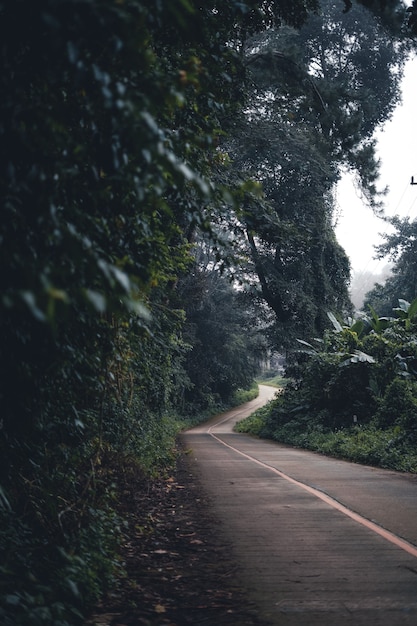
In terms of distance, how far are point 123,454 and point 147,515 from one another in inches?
95.2

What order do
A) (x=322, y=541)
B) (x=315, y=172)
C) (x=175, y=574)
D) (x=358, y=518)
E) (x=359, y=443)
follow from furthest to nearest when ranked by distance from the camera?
(x=315, y=172)
(x=359, y=443)
(x=358, y=518)
(x=322, y=541)
(x=175, y=574)

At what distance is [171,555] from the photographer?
678 centimetres

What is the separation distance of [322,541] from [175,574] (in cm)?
197

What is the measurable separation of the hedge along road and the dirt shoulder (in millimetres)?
186

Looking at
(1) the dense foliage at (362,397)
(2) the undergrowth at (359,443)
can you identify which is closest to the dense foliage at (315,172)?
(1) the dense foliage at (362,397)

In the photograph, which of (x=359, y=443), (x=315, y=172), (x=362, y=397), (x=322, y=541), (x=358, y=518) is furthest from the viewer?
(x=315, y=172)

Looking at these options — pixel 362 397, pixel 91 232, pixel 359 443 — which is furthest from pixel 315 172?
pixel 91 232

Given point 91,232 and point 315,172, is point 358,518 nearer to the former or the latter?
point 91,232

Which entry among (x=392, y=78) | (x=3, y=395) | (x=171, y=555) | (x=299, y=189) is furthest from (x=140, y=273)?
(x=392, y=78)

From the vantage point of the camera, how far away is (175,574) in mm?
6004

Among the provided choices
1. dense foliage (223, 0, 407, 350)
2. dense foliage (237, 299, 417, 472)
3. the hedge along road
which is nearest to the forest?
dense foliage (237, 299, 417, 472)

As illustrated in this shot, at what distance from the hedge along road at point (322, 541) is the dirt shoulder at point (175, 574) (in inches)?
7.3

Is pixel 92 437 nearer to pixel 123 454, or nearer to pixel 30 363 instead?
pixel 123 454

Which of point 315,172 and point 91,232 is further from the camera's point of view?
point 315,172
